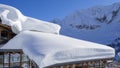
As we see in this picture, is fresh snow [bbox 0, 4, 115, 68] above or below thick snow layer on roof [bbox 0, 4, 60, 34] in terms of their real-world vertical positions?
below

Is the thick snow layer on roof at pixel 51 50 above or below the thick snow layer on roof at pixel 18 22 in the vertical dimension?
below

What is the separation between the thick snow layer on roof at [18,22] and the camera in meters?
10.6

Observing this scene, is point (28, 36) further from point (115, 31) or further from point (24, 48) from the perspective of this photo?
point (115, 31)

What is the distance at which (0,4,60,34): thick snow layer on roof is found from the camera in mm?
10645

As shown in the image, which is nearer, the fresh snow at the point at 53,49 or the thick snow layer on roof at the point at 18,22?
the fresh snow at the point at 53,49

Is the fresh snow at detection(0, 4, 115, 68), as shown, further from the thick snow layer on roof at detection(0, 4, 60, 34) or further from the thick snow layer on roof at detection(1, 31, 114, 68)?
the thick snow layer on roof at detection(0, 4, 60, 34)

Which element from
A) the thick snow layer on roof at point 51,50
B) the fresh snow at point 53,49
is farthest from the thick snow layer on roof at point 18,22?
the thick snow layer on roof at point 51,50

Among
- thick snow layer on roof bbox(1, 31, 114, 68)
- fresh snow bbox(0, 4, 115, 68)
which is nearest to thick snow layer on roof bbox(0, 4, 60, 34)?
fresh snow bbox(0, 4, 115, 68)

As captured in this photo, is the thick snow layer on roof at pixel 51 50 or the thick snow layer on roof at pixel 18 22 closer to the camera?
the thick snow layer on roof at pixel 51 50

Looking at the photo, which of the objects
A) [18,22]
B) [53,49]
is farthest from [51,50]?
[18,22]

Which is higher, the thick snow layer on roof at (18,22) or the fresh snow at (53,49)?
the thick snow layer on roof at (18,22)

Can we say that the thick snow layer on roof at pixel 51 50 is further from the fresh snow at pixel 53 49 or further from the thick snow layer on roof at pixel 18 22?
the thick snow layer on roof at pixel 18 22

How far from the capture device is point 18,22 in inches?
431

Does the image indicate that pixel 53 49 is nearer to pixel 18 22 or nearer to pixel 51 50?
pixel 51 50
